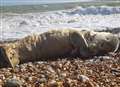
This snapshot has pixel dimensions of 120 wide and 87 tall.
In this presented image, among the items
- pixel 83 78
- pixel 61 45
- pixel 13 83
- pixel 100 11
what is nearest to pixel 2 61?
pixel 61 45

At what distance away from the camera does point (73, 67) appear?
23.5ft

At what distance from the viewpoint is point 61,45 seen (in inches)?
328

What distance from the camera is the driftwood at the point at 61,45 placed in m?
8.18

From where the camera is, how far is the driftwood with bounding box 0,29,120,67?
818 cm

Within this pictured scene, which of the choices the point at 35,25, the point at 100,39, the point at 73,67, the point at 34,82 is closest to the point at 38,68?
the point at 73,67

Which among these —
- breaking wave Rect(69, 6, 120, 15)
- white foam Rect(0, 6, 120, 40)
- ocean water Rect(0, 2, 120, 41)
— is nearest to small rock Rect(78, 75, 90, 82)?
ocean water Rect(0, 2, 120, 41)

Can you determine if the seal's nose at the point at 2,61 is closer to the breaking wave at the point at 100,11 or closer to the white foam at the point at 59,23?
the white foam at the point at 59,23

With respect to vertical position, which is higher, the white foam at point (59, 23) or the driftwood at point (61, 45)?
the driftwood at point (61, 45)

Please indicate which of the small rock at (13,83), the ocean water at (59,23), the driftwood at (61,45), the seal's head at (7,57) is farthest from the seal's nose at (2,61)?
the ocean water at (59,23)

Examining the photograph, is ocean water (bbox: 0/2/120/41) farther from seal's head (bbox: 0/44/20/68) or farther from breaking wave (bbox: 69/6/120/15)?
seal's head (bbox: 0/44/20/68)

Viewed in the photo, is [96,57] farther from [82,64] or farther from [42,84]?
[42,84]

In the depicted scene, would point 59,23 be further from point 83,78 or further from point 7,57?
point 83,78

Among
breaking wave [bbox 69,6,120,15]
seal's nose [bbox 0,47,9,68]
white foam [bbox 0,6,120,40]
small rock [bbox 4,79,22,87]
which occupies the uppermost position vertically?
small rock [bbox 4,79,22,87]

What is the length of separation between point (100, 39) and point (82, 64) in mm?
1338
